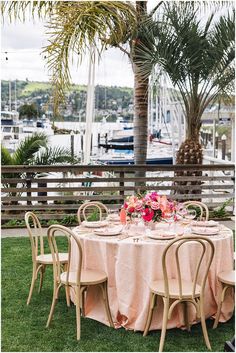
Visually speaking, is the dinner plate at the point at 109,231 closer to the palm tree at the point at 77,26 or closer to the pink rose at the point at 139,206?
the pink rose at the point at 139,206

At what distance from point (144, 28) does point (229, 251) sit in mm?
4749

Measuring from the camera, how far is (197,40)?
7500mm

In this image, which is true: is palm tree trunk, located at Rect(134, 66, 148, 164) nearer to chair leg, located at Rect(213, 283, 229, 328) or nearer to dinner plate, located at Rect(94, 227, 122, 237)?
dinner plate, located at Rect(94, 227, 122, 237)

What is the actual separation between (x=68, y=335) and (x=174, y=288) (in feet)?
3.11

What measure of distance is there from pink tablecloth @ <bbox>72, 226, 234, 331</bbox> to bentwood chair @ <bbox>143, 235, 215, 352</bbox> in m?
0.08

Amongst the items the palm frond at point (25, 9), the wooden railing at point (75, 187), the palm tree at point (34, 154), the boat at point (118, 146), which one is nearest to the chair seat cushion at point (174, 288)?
the wooden railing at point (75, 187)

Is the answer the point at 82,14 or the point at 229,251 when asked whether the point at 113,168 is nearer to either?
the point at 82,14

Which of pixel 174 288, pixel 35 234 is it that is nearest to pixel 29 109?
pixel 35 234

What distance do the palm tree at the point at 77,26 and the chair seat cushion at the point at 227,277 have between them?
3905 millimetres

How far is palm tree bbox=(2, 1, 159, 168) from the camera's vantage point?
681 centimetres

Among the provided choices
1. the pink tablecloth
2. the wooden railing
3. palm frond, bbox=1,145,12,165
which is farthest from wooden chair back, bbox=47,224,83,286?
palm frond, bbox=1,145,12,165

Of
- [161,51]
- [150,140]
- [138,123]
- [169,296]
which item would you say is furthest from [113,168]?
[150,140]

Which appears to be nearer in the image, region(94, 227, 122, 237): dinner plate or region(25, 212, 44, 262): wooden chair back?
region(94, 227, 122, 237): dinner plate

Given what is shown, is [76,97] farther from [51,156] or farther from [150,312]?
[150,312]
